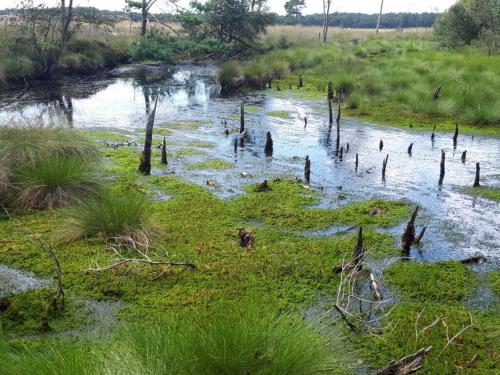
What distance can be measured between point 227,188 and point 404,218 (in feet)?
9.98

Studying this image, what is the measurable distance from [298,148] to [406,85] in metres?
8.42

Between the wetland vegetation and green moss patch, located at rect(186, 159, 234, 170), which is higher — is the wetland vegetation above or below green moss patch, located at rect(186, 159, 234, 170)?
above

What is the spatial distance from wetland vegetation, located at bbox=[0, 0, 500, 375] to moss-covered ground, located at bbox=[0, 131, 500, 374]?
0.08ft

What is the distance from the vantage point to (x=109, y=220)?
6.15m

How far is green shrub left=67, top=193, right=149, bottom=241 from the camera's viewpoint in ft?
20.1

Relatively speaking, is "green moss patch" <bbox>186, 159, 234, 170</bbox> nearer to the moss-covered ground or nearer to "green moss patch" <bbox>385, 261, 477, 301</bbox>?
the moss-covered ground

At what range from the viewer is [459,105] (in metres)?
16.2

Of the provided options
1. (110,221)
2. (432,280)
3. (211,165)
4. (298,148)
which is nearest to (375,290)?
(432,280)

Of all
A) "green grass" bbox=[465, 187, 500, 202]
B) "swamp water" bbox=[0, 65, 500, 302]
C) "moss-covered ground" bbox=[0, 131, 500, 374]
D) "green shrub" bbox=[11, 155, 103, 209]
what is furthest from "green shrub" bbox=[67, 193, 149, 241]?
"green grass" bbox=[465, 187, 500, 202]

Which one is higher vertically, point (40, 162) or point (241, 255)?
point (40, 162)

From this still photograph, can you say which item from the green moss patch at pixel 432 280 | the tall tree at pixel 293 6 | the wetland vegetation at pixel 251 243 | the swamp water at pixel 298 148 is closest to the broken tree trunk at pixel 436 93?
the wetland vegetation at pixel 251 243

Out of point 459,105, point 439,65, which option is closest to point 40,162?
point 459,105

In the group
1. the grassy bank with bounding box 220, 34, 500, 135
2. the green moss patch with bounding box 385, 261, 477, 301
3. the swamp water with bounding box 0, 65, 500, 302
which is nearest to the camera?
the green moss patch with bounding box 385, 261, 477, 301

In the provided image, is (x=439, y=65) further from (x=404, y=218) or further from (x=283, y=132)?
(x=404, y=218)
